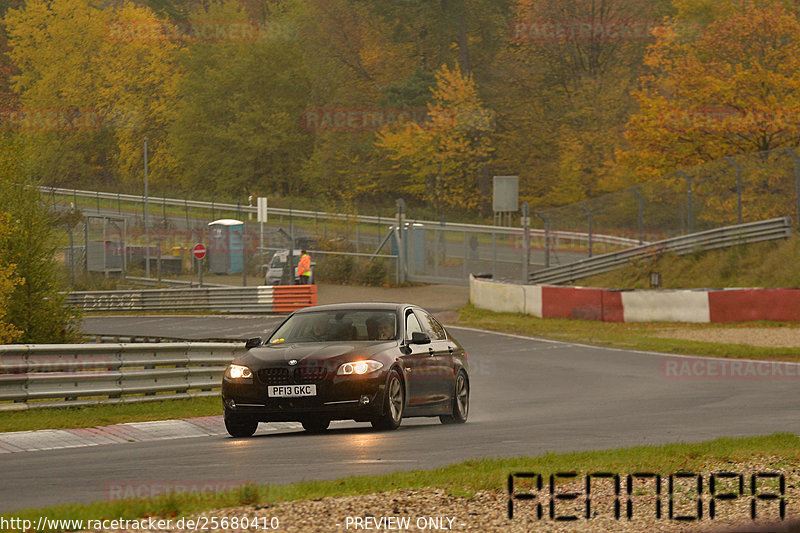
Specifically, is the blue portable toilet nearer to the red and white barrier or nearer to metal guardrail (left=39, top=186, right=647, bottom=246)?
metal guardrail (left=39, top=186, right=647, bottom=246)

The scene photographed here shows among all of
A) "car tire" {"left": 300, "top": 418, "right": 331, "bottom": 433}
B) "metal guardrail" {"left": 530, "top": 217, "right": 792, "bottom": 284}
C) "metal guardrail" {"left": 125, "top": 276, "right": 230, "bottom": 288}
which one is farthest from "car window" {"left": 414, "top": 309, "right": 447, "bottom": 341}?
"metal guardrail" {"left": 125, "top": 276, "right": 230, "bottom": 288}

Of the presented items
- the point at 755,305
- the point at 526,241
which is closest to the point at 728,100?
the point at 526,241

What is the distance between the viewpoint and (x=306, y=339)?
13875mm

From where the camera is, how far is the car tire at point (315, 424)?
517 inches

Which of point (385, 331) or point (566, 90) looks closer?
point (385, 331)

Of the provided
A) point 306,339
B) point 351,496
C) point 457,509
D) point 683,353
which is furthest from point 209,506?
point 683,353

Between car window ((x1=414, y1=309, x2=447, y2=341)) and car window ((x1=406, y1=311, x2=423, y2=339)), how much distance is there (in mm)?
134

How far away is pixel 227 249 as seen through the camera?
58719 mm

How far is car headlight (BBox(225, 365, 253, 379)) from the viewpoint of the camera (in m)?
13.1

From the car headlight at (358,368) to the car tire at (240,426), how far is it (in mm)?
1151

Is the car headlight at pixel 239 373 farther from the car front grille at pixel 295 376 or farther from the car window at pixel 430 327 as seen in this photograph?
the car window at pixel 430 327

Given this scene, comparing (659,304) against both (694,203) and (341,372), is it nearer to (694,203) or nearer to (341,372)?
(694,203)

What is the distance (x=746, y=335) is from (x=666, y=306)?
12.7 ft

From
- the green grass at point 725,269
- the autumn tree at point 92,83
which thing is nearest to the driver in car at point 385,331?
the green grass at point 725,269
